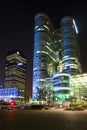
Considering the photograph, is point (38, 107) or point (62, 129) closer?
point (62, 129)

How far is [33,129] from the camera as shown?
125ft

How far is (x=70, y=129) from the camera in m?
37.4

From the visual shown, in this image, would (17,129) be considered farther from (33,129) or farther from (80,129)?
(80,129)

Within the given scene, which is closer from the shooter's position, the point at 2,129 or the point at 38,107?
the point at 2,129

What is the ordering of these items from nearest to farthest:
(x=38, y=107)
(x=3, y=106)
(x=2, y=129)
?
(x=2, y=129), (x=38, y=107), (x=3, y=106)

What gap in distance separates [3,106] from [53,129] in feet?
438

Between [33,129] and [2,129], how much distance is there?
5.03 metres

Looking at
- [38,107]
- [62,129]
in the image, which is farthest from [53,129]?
[38,107]

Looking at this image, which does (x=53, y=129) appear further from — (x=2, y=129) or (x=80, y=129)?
(x=2, y=129)

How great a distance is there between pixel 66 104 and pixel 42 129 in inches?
5207

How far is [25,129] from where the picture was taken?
38.0 m

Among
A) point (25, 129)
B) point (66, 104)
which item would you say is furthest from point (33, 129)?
point (66, 104)

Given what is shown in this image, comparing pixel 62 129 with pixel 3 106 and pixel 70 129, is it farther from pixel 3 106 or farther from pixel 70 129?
pixel 3 106

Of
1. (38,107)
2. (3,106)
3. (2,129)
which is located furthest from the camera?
(3,106)
